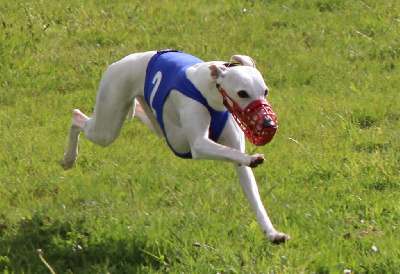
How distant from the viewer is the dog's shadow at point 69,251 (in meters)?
6.54

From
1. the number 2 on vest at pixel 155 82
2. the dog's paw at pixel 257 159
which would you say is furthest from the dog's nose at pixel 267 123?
the number 2 on vest at pixel 155 82

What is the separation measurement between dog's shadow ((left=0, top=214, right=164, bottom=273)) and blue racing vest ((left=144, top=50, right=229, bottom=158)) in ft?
2.55

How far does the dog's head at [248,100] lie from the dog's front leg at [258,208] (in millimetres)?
534

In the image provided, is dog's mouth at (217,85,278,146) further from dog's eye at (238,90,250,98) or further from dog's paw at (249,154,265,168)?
dog's paw at (249,154,265,168)

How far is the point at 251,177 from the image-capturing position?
6535mm

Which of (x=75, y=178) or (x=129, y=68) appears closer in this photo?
(x=129, y=68)

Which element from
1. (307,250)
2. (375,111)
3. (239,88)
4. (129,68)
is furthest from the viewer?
(375,111)

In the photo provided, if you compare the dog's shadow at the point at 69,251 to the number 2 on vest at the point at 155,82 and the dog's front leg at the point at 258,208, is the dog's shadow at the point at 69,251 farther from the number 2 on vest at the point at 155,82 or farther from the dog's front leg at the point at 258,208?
the number 2 on vest at the point at 155,82

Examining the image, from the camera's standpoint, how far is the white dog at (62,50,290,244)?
19.5 ft

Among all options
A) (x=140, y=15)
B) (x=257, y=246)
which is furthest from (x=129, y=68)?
(x=140, y=15)

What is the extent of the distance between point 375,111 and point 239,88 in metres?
3.48

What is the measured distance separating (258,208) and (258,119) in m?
0.77

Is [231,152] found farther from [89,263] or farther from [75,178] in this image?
[75,178]

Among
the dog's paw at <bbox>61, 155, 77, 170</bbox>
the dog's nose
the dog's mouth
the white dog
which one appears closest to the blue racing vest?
the white dog
